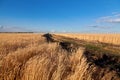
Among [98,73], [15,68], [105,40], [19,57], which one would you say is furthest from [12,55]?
[105,40]

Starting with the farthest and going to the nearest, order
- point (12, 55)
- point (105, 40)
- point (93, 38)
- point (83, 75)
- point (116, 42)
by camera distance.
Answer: point (93, 38)
point (105, 40)
point (116, 42)
point (12, 55)
point (83, 75)

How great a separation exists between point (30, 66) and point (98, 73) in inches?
85.2

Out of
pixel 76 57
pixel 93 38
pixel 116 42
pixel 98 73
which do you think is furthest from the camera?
pixel 93 38

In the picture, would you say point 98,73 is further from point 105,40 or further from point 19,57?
point 105,40

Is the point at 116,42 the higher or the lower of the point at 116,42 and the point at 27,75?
the lower

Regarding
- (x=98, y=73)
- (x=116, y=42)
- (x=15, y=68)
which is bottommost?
(x=116, y=42)

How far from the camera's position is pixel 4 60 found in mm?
5461

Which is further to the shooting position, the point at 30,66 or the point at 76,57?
the point at 76,57

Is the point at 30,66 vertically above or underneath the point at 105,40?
above

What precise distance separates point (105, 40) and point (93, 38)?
23.2 ft

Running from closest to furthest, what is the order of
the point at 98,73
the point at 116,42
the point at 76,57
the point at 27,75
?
the point at 27,75 < the point at 98,73 < the point at 76,57 < the point at 116,42

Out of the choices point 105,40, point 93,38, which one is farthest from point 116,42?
point 93,38

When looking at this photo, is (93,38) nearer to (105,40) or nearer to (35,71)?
(105,40)

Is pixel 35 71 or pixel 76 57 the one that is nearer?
pixel 35 71
